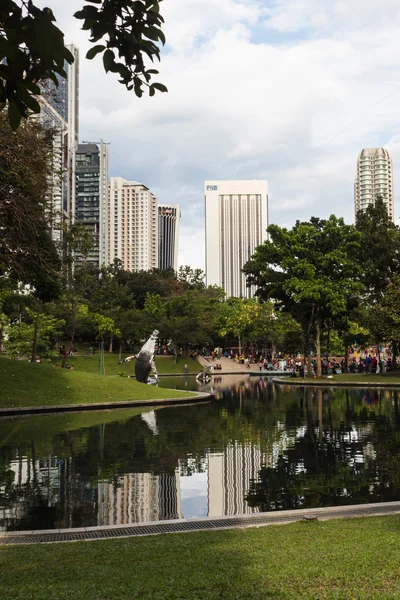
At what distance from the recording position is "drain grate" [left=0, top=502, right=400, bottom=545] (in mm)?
7027

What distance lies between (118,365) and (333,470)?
49.2 meters

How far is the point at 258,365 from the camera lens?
71.2 m

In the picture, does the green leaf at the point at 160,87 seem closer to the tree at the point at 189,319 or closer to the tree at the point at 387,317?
the tree at the point at 387,317

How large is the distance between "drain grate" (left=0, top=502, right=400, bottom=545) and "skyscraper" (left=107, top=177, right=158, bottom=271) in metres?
170

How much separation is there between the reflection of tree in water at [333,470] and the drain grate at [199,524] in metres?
0.92

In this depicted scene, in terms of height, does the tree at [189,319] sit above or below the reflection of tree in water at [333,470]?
above

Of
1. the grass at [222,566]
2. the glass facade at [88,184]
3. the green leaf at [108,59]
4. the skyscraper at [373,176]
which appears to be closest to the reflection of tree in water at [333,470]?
the grass at [222,566]

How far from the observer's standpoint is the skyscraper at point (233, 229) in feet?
566

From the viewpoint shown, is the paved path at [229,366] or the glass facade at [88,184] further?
the glass facade at [88,184]

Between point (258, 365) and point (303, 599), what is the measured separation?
222 ft

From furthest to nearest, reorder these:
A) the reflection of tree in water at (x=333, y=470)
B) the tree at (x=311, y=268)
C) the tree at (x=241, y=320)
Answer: the tree at (x=241, y=320) → the tree at (x=311, y=268) → the reflection of tree in water at (x=333, y=470)

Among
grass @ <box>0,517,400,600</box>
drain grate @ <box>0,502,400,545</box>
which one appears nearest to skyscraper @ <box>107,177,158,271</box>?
drain grate @ <box>0,502,400,545</box>

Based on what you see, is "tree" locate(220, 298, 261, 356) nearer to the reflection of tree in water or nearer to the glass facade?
the reflection of tree in water

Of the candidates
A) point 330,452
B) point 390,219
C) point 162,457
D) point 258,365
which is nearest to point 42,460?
point 162,457
